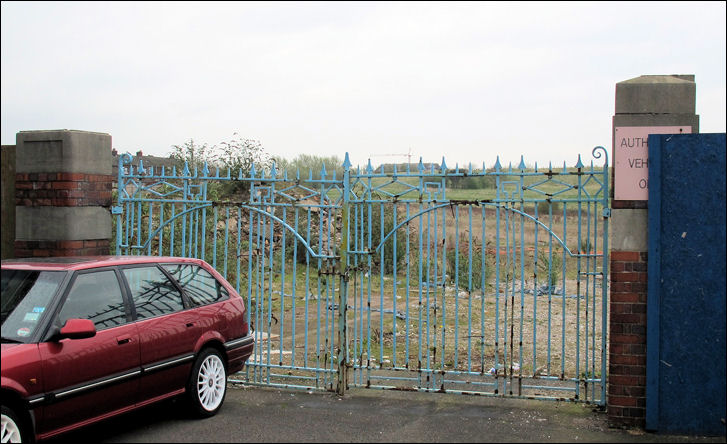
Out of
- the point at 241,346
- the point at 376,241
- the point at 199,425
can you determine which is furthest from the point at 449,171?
the point at 376,241

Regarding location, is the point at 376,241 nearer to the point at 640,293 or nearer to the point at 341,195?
the point at 341,195

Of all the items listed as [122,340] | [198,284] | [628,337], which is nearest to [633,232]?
[628,337]

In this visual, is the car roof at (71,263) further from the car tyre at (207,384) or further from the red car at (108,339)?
the car tyre at (207,384)

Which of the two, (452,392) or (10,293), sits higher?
(10,293)

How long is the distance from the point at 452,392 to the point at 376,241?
997cm

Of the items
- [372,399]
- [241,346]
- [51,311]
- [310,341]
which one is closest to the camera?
[51,311]

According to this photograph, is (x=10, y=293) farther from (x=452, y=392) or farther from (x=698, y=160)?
(x=698, y=160)

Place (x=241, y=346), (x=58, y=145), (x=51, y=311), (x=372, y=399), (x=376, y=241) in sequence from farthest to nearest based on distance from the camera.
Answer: (x=376, y=241)
(x=58, y=145)
(x=372, y=399)
(x=241, y=346)
(x=51, y=311)

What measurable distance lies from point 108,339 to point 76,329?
20.3 inches

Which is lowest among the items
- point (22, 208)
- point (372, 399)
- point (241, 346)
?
point (372, 399)

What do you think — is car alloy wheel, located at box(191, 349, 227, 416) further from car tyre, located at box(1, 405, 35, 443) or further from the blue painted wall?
the blue painted wall

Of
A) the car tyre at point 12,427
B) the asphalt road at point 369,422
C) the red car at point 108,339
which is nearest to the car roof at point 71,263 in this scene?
the red car at point 108,339

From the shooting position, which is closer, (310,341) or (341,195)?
(341,195)

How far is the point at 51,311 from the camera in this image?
5.21 m
